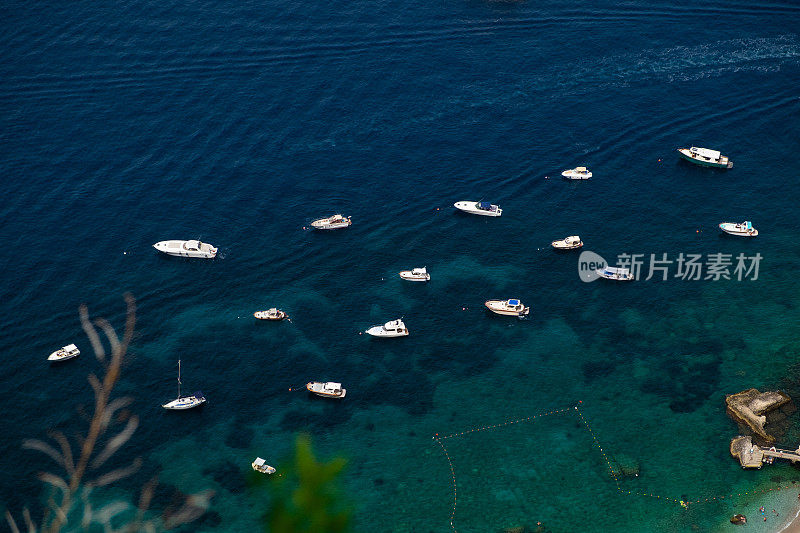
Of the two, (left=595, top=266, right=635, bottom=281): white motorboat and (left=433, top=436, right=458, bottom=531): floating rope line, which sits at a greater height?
(left=595, top=266, right=635, bottom=281): white motorboat

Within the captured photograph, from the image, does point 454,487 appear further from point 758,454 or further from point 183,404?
point 183,404

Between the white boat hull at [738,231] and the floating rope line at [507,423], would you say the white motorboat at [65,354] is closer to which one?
the floating rope line at [507,423]

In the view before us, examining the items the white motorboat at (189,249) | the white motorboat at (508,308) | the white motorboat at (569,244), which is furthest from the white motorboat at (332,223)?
the white motorboat at (569,244)

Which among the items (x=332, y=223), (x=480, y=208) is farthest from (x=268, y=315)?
(x=480, y=208)

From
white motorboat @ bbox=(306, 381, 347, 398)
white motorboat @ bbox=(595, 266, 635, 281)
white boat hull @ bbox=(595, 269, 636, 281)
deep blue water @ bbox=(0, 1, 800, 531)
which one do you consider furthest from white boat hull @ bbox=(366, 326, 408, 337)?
white motorboat @ bbox=(595, 266, 635, 281)

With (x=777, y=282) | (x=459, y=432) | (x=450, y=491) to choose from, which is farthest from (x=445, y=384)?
(x=777, y=282)

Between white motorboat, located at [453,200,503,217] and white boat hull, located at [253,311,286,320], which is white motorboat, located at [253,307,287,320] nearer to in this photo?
white boat hull, located at [253,311,286,320]

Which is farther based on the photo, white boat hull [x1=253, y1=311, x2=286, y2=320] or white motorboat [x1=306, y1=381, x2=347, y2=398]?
white boat hull [x1=253, y1=311, x2=286, y2=320]

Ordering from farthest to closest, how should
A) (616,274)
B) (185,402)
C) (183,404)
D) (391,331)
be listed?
(616,274) → (391,331) → (185,402) → (183,404)
